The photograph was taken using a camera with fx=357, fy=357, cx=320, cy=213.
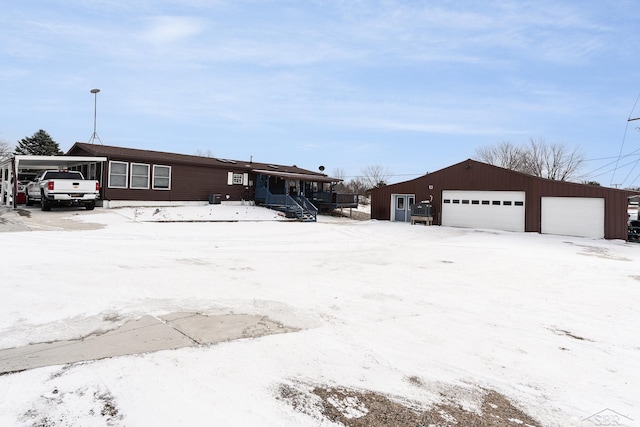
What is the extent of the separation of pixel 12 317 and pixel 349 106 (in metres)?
31.5

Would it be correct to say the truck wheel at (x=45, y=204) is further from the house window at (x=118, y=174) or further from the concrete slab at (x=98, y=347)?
the concrete slab at (x=98, y=347)

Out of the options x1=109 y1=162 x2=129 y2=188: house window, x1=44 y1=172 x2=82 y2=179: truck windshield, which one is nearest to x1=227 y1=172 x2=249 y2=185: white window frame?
x1=109 y1=162 x2=129 y2=188: house window

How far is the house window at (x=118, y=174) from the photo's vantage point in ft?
63.7

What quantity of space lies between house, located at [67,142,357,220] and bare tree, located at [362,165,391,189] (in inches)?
1319

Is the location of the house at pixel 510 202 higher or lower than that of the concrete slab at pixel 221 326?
higher

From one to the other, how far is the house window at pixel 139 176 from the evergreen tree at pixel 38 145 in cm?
4093

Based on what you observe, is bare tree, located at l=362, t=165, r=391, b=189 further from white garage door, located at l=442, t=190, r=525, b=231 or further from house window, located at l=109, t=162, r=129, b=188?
house window, located at l=109, t=162, r=129, b=188

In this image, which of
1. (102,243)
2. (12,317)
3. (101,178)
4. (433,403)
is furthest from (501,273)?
(101,178)

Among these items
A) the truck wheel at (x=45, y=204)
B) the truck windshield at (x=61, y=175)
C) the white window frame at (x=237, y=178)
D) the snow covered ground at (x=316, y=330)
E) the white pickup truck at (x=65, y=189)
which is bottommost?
the snow covered ground at (x=316, y=330)

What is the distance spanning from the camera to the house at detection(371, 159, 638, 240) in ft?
57.7

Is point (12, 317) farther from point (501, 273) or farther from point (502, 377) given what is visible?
point (501, 273)

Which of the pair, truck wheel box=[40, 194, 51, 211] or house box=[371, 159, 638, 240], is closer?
truck wheel box=[40, 194, 51, 211]

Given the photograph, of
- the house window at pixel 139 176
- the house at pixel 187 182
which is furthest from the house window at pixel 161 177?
the house window at pixel 139 176

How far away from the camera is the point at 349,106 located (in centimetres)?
3306
